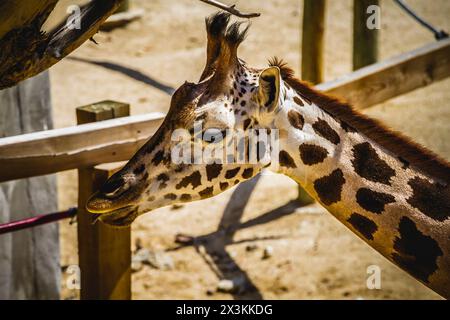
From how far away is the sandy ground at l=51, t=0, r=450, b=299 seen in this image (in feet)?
16.5

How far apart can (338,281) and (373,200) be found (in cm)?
218

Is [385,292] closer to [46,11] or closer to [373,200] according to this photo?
[373,200]

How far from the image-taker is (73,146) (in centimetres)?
349

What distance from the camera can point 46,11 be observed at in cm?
221

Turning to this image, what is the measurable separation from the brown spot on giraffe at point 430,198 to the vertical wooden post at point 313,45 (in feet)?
9.47

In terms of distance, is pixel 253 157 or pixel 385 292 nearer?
pixel 253 157

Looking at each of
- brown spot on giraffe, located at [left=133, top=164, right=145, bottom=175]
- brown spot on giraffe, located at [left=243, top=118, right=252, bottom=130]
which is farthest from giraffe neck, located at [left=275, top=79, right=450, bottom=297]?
brown spot on giraffe, located at [left=133, top=164, right=145, bottom=175]

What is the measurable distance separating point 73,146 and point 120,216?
0.61 m

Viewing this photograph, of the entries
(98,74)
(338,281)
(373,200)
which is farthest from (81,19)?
(98,74)

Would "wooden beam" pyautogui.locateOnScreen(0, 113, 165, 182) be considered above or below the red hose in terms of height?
above

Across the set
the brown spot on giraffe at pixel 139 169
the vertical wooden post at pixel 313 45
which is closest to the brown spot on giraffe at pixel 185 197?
the brown spot on giraffe at pixel 139 169

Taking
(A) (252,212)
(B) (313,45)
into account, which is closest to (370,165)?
(B) (313,45)

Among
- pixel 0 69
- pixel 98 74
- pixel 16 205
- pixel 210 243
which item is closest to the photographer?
pixel 0 69

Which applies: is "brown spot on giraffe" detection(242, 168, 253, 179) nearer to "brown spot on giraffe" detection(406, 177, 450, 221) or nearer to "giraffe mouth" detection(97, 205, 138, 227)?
"giraffe mouth" detection(97, 205, 138, 227)
